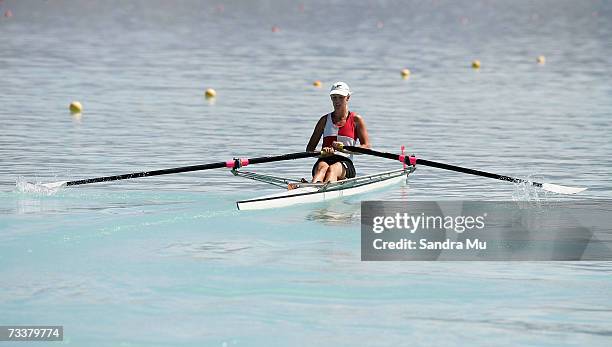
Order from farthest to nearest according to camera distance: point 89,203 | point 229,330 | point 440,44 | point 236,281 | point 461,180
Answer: point 440,44 → point 461,180 → point 89,203 → point 236,281 → point 229,330

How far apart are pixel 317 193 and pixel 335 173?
2.89ft

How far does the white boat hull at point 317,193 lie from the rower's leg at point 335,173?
0.17 meters

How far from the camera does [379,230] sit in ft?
53.2

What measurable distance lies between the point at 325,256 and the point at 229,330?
3.04m

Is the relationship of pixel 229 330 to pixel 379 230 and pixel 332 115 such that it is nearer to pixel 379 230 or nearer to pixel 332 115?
pixel 379 230

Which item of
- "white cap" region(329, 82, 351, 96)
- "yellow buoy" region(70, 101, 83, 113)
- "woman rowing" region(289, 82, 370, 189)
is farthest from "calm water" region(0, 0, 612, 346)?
"white cap" region(329, 82, 351, 96)

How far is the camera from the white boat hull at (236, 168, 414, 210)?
1647cm

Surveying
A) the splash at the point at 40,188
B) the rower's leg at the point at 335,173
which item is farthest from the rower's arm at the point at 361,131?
the splash at the point at 40,188

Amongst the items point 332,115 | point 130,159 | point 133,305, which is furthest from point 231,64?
point 133,305

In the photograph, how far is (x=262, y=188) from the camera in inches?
765

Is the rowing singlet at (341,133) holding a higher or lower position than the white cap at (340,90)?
→ lower

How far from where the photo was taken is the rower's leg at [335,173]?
696 inches

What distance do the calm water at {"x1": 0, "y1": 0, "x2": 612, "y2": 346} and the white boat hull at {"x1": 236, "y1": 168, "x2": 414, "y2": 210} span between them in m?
0.17

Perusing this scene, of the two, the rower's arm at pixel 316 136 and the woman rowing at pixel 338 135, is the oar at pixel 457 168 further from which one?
the rower's arm at pixel 316 136
